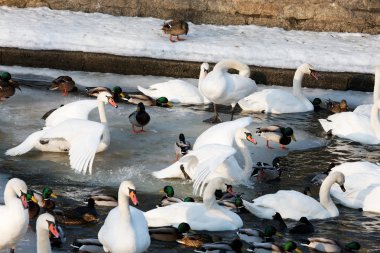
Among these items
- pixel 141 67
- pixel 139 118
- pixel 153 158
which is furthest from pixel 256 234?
pixel 141 67

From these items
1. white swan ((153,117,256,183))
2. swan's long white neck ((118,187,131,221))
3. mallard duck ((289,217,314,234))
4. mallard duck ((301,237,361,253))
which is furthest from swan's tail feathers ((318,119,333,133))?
swan's long white neck ((118,187,131,221))

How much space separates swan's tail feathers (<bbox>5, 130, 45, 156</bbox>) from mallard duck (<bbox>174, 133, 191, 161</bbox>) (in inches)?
66.3

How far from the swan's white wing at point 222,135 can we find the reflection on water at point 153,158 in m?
0.52

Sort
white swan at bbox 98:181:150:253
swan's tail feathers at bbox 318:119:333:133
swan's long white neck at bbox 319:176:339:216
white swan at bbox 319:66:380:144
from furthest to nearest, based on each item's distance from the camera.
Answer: swan's tail feathers at bbox 318:119:333:133 < white swan at bbox 319:66:380:144 < swan's long white neck at bbox 319:176:339:216 < white swan at bbox 98:181:150:253

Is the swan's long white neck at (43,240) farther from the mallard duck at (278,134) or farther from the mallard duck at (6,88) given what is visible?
the mallard duck at (6,88)

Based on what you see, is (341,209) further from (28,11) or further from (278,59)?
(28,11)

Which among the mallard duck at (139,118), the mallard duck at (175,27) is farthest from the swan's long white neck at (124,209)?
the mallard duck at (175,27)

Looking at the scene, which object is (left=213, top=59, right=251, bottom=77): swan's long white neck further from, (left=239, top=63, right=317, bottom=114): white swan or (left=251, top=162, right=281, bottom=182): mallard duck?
(left=251, top=162, right=281, bottom=182): mallard duck

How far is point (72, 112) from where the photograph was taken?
15.7 m

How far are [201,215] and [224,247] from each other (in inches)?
42.1

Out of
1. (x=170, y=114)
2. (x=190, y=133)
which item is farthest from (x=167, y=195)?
(x=170, y=114)

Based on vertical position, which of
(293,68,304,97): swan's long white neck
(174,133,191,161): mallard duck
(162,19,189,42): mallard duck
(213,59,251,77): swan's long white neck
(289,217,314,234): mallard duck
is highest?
(162,19,189,42): mallard duck

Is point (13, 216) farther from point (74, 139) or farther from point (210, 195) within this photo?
point (74, 139)

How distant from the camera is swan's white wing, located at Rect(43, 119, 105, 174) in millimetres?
13929
